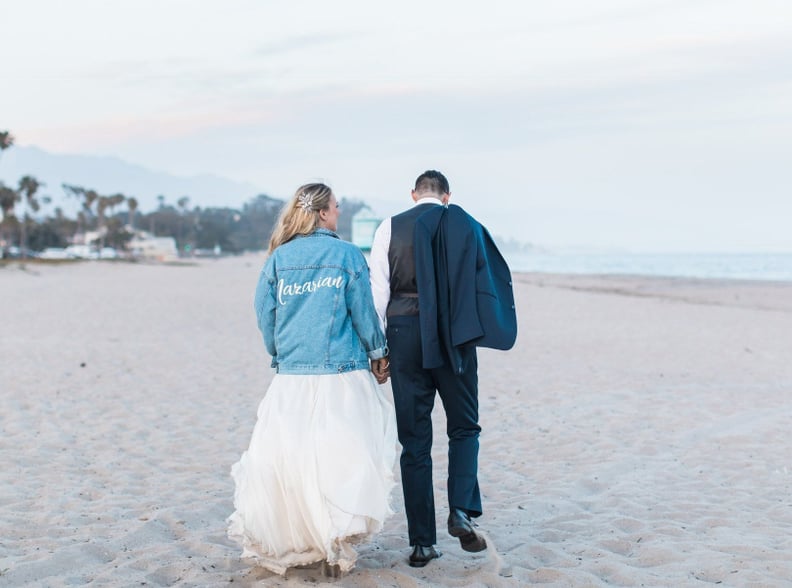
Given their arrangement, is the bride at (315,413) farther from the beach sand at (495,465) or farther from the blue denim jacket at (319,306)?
the beach sand at (495,465)

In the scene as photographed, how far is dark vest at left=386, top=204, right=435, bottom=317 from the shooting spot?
4184 mm

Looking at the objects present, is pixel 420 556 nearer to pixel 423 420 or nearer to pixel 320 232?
pixel 423 420

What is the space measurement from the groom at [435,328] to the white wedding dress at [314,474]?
0.31 m

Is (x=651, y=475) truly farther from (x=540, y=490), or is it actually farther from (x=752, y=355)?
(x=752, y=355)

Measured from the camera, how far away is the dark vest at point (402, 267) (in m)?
4.18

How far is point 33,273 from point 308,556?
141 ft

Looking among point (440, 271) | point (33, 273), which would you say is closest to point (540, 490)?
point (440, 271)

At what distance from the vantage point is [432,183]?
14.3ft

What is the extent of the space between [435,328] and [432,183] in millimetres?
778

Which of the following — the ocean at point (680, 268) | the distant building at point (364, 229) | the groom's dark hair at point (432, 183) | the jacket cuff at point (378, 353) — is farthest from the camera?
the ocean at point (680, 268)

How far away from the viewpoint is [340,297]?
12.9ft

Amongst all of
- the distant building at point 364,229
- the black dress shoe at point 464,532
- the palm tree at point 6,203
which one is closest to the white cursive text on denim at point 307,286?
the black dress shoe at point 464,532

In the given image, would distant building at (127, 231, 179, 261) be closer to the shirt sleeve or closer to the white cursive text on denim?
the shirt sleeve

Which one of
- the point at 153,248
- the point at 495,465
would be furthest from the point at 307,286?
the point at 153,248
